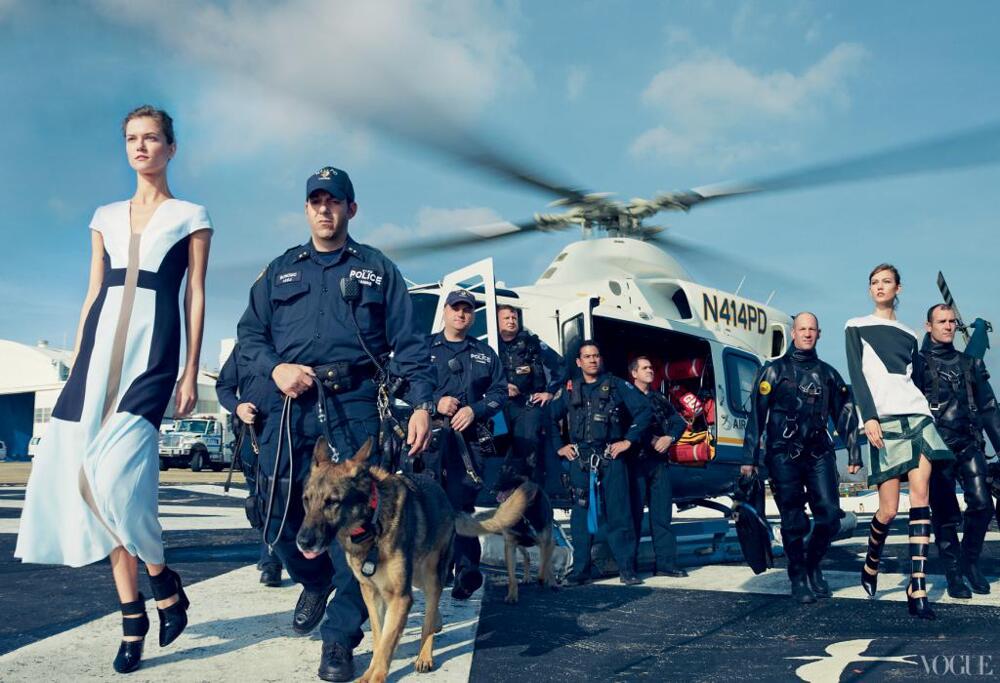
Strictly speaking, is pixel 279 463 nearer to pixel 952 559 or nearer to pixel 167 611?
pixel 167 611

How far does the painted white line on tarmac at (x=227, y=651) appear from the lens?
3.40 m

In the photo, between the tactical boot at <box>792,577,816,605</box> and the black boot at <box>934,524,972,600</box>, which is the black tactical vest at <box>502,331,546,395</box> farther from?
the black boot at <box>934,524,972,600</box>

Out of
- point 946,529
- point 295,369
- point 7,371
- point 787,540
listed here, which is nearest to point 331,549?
point 295,369

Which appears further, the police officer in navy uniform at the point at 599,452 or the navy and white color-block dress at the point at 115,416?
the police officer in navy uniform at the point at 599,452

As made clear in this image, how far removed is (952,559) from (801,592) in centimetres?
111

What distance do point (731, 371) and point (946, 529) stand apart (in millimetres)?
5316

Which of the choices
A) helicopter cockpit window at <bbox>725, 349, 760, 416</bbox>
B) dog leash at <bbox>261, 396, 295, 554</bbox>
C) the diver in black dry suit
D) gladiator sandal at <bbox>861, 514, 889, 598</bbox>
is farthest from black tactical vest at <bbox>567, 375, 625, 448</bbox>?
helicopter cockpit window at <bbox>725, 349, 760, 416</bbox>

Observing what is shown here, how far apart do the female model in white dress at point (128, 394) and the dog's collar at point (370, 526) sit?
89 centimetres

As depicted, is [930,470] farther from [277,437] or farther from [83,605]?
[83,605]

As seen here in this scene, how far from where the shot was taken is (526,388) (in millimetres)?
7680

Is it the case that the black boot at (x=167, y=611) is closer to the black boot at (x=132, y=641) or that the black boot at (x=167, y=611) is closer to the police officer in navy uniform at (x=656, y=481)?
the black boot at (x=132, y=641)

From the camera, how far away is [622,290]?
1101 cm

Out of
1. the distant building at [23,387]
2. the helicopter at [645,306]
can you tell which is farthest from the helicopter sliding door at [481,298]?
the distant building at [23,387]

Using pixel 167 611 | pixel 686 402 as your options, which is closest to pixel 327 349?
pixel 167 611
